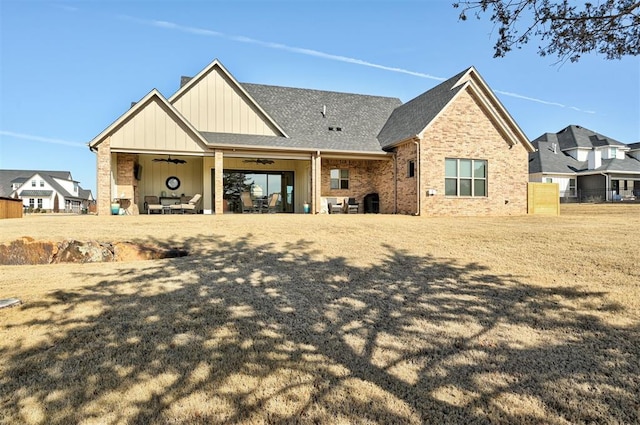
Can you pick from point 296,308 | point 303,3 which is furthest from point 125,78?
point 296,308

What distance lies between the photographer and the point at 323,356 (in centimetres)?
339

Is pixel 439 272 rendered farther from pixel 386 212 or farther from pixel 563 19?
pixel 386 212

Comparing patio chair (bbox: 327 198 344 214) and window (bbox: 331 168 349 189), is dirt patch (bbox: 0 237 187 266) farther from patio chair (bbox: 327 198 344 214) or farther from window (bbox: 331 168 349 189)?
window (bbox: 331 168 349 189)

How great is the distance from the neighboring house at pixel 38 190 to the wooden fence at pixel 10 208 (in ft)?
130

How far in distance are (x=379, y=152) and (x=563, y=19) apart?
12583 mm

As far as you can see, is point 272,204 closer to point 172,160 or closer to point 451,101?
point 172,160

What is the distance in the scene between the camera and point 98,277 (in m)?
5.84

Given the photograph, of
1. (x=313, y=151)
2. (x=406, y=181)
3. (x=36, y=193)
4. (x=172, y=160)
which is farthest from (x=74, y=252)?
(x=36, y=193)

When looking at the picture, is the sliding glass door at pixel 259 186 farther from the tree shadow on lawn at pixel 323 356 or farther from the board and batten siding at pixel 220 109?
the tree shadow on lawn at pixel 323 356

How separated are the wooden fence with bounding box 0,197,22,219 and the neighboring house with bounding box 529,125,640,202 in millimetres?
38187

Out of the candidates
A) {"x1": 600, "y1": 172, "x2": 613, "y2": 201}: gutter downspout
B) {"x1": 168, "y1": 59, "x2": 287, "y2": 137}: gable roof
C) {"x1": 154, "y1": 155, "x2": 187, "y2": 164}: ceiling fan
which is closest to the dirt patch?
{"x1": 154, "y1": 155, "x2": 187, "y2": 164}: ceiling fan

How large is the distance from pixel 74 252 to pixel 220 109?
12.5 m

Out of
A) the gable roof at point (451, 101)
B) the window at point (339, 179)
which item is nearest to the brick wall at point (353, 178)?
the window at point (339, 179)

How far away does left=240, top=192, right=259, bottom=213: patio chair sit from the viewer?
18688 millimetres
